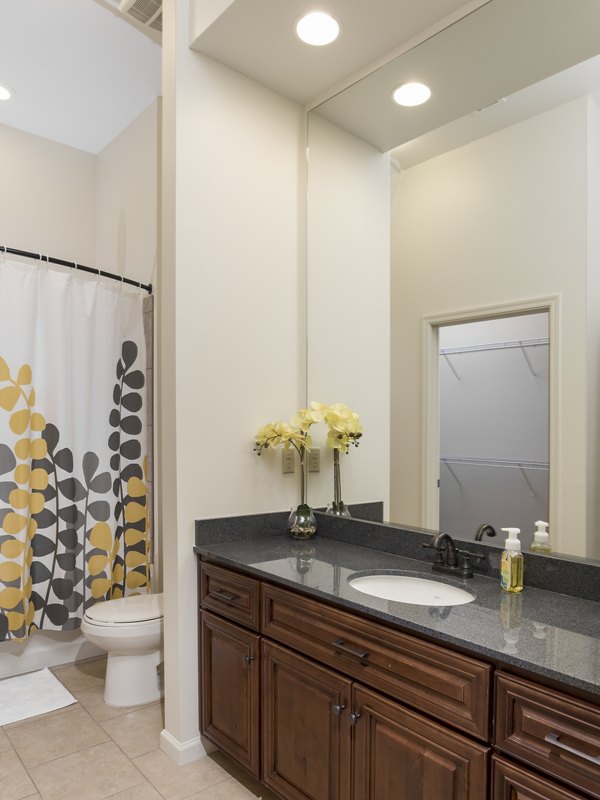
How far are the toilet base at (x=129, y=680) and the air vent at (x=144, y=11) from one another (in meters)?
2.77

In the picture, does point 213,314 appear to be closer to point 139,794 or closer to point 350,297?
point 350,297

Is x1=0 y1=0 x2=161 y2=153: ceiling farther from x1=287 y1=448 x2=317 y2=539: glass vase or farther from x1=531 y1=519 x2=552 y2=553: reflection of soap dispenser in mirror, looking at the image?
x1=531 y1=519 x2=552 y2=553: reflection of soap dispenser in mirror

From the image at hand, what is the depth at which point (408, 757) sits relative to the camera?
138 centimetres

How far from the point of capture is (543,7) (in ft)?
5.87

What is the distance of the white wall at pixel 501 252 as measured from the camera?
1.63 meters

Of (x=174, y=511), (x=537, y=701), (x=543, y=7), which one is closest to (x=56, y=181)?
(x=174, y=511)

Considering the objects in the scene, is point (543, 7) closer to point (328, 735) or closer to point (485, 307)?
point (485, 307)

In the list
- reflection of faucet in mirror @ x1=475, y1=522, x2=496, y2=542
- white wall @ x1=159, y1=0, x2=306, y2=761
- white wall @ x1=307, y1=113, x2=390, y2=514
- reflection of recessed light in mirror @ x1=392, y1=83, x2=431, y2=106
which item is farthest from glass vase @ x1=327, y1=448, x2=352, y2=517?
reflection of recessed light in mirror @ x1=392, y1=83, x2=431, y2=106

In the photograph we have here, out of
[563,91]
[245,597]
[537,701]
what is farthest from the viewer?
[245,597]

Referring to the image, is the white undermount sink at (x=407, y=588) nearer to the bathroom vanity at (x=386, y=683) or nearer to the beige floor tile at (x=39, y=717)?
the bathroom vanity at (x=386, y=683)

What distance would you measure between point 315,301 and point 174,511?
1071 mm

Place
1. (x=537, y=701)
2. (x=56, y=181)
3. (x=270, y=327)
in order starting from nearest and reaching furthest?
(x=537, y=701), (x=270, y=327), (x=56, y=181)

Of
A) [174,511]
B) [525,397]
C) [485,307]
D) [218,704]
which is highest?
[485,307]

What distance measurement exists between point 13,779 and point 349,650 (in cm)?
142
